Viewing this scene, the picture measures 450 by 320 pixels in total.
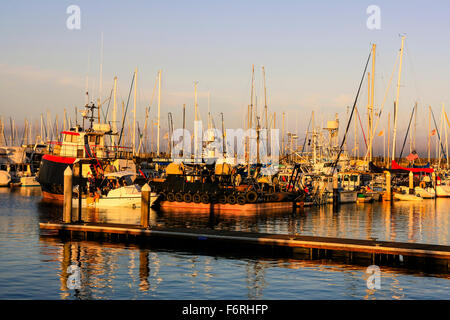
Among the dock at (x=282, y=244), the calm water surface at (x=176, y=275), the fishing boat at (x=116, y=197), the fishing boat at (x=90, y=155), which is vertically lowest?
the calm water surface at (x=176, y=275)

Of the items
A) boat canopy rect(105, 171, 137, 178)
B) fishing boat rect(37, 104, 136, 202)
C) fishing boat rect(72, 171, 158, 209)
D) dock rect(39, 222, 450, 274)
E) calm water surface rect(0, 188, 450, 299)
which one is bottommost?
calm water surface rect(0, 188, 450, 299)

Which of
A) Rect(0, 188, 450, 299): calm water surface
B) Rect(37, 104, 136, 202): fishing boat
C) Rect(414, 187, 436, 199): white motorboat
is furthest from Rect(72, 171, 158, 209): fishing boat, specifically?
Rect(414, 187, 436, 199): white motorboat

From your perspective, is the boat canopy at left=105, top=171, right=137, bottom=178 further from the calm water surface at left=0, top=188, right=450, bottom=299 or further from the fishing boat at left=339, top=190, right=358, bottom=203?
the fishing boat at left=339, top=190, right=358, bottom=203

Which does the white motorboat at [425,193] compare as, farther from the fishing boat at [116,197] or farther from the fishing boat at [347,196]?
the fishing boat at [116,197]

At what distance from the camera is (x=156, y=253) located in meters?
32.4

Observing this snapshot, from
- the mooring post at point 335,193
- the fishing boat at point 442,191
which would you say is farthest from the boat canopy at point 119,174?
the fishing boat at point 442,191

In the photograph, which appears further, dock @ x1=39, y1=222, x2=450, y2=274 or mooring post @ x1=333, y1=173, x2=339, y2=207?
mooring post @ x1=333, y1=173, x2=339, y2=207

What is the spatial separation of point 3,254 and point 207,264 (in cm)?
1173

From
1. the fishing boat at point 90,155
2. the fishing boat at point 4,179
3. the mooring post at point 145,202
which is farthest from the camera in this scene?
the fishing boat at point 4,179

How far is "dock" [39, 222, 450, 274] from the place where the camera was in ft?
93.1

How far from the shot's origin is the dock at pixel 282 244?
28375 millimetres

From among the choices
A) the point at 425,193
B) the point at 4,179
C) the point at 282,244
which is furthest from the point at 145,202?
the point at 4,179

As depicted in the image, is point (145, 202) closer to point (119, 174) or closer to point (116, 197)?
point (116, 197)
